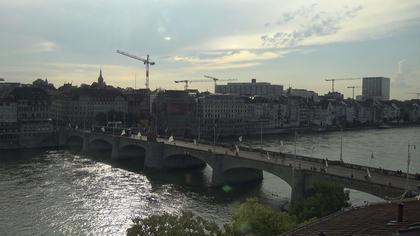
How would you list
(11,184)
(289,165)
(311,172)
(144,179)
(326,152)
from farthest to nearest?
(326,152), (144,179), (11,184), (289,165), (311,172)

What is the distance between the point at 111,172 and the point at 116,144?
15865 millimetres

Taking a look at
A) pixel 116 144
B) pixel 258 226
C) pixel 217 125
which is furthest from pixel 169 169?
pixel 217 125

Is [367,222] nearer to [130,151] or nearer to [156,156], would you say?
[156,156]

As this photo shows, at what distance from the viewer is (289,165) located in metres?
48.5

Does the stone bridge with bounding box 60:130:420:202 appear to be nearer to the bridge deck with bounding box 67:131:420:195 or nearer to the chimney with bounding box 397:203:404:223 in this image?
the bridge deck with bounding box 67:131:420:195

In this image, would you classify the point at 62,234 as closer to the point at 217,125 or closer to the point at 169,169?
the point at 169,169

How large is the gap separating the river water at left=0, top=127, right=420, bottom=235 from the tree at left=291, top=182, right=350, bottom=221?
11.2 meters

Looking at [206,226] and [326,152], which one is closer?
[206,226]

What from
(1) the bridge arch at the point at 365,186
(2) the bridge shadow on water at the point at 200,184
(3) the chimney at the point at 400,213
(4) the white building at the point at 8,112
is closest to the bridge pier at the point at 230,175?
(2) the bridge shadow on water at the point at 200,184

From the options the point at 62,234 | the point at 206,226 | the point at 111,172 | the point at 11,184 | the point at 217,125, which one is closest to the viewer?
the point at 206,226

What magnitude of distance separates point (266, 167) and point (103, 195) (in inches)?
658

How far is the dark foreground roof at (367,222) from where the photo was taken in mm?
13906

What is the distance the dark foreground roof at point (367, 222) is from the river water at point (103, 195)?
2489 centimetres

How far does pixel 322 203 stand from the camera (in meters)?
32.7
